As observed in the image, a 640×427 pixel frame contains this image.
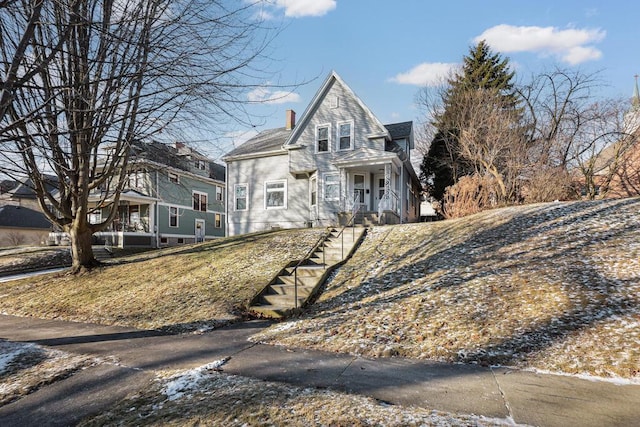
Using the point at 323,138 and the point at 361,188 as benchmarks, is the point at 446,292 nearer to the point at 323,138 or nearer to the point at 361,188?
the point at 361,188

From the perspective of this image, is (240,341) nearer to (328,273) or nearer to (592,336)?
(328,273)

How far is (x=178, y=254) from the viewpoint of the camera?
46.1 feet

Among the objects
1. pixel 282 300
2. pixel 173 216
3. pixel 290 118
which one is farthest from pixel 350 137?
pixel 173 216

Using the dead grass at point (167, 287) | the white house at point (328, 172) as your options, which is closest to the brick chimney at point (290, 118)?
the white house at point (328, 172)

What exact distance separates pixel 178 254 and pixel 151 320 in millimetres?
6866

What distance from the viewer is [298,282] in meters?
8.55

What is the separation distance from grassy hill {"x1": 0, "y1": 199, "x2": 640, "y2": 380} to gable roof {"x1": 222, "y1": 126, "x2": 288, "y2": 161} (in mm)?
9104

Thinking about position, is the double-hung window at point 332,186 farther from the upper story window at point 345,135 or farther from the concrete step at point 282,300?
the concrete step at point 282,300

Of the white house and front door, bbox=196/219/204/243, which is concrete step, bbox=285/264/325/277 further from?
front door, bbox=196/219/204/243

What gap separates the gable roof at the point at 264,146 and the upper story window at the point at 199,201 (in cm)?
1010

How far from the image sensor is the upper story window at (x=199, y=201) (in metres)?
30.6

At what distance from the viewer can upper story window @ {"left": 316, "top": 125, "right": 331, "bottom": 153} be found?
61.4ft

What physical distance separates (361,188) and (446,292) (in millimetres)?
12051

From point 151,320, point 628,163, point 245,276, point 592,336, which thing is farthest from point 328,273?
point 628,163
